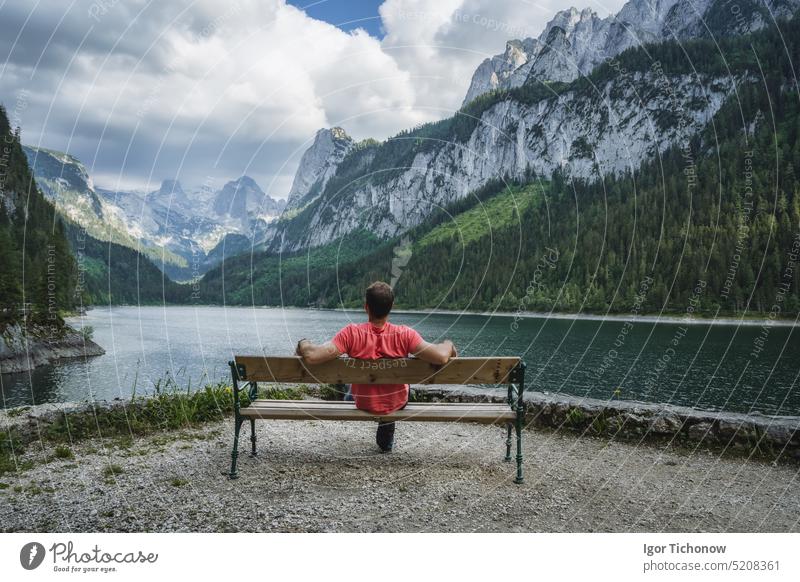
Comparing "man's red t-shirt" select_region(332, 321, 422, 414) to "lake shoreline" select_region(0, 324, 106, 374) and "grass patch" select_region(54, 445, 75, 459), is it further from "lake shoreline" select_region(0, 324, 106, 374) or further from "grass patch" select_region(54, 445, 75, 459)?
"lake shoreline" select_region(0, 324, 106, 374)

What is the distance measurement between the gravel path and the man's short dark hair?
1734 millimetres

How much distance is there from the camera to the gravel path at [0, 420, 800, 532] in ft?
13.5

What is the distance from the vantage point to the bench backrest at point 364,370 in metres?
4.89

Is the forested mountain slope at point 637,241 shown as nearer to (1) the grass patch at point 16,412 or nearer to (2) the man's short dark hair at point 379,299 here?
(1) the grass patch at point 16,412

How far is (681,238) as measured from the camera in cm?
8381

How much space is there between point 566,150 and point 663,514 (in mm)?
179743

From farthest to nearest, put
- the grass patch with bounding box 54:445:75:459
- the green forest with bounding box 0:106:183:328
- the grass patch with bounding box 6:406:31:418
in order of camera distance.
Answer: the green forest with bounding box 0:106:183:328, the grass patch with bounding box 6:406:31:418, the grass patch with bounding box 54:445:75:459

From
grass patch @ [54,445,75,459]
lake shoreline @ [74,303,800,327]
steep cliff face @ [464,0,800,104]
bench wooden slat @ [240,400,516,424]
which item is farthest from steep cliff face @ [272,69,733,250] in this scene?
bench wooden slat @ [240,400,516,424]

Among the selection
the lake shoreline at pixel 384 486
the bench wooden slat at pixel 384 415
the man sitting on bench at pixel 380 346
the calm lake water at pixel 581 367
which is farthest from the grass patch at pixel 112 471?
the calm lake water at pixel 581 367

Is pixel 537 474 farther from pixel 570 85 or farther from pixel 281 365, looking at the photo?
pixel 570 85

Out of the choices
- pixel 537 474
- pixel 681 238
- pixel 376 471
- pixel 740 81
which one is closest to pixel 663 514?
pixel 537 474

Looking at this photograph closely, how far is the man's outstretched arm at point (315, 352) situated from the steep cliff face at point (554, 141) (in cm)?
12296

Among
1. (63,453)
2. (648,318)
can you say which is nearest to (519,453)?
(63,453)
